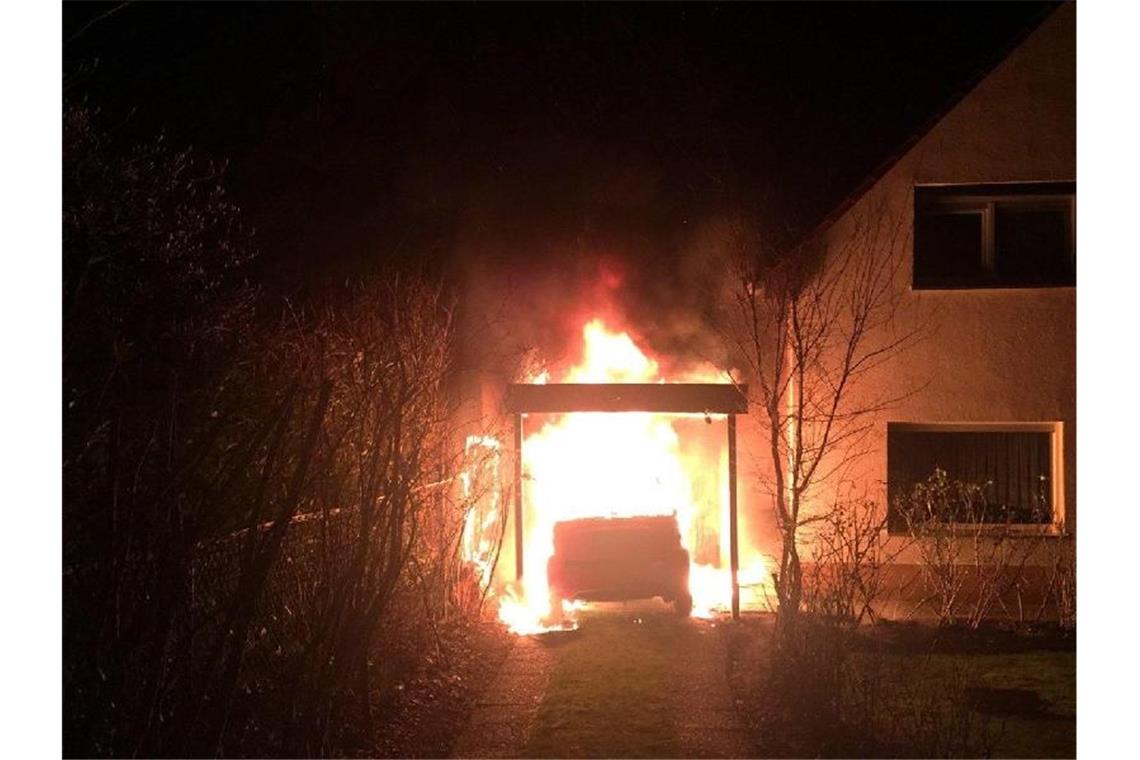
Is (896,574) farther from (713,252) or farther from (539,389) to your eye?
(713,252)

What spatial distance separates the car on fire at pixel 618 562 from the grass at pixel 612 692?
14.1 inches

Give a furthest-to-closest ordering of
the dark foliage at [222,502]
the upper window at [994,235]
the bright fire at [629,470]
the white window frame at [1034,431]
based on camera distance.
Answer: the bright fire at [629,470] < the upper window at [994,235] < the white window frame at [1034,431] < the dark foliage at [222,502]

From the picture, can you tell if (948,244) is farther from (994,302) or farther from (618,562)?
(618,562)

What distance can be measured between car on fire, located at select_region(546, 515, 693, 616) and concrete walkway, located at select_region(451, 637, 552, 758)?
58.2 inches

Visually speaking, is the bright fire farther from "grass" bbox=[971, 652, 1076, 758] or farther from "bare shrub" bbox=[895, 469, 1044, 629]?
"grass" bbox=[971, 652, 1076, 758]

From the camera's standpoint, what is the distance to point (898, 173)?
41.9 ft

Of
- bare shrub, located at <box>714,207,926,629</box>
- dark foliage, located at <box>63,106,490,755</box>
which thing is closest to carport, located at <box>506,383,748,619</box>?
bare shrub, located at <box>714,207,926,629</box>

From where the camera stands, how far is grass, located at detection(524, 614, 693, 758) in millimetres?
7547

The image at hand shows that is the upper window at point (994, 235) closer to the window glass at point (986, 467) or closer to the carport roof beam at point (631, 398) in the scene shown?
the window glass at point (986, 467)

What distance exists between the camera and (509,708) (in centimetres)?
868

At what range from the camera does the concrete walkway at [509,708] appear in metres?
7.56

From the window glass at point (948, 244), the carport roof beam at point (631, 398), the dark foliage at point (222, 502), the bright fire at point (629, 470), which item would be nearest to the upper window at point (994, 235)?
the window glass at point (948, 244)

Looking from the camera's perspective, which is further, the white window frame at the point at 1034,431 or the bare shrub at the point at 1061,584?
the white window frame at the point at 1034,431

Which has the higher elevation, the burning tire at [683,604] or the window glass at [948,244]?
→ the window glass at [948,244]
